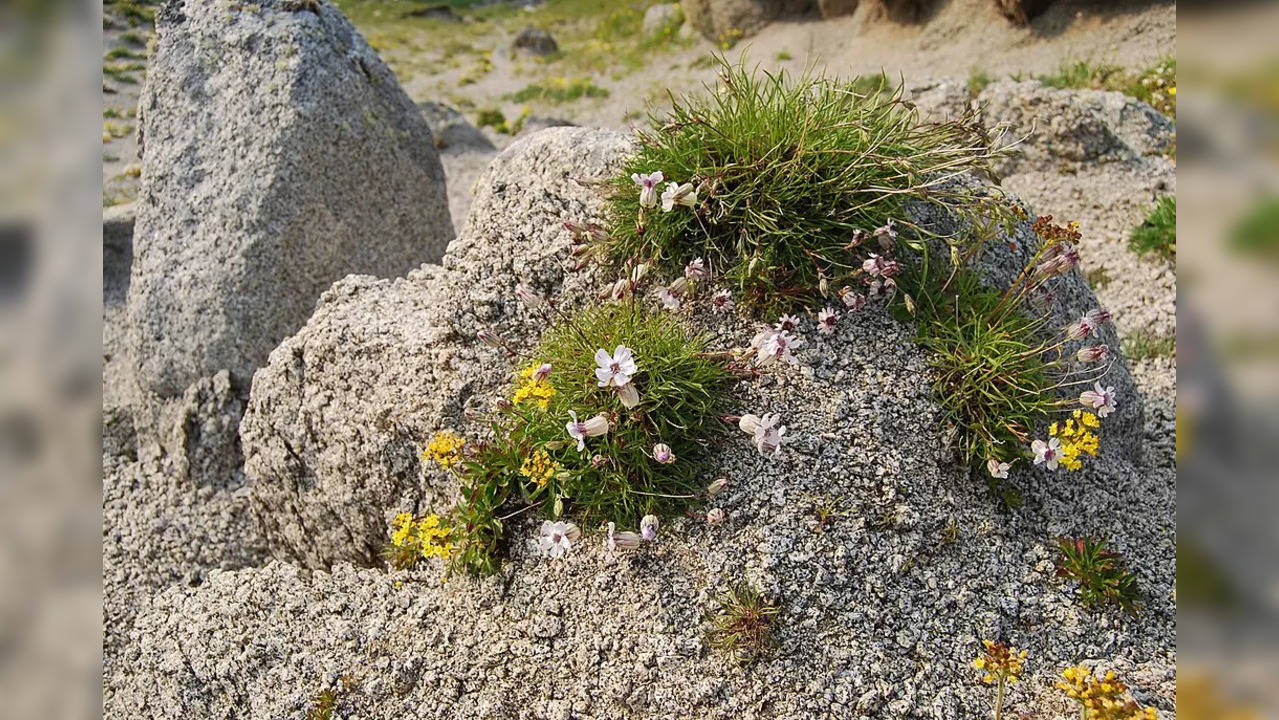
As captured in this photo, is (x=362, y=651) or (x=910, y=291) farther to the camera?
(x=910, y=291)

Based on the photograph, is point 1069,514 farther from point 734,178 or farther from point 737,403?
point 734,178

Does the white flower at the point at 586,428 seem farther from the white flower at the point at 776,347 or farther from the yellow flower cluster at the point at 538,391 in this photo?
the white flower at the point at 776,347

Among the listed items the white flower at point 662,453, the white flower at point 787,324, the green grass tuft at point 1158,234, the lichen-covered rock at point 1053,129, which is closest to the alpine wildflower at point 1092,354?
the white flower at point 787,324

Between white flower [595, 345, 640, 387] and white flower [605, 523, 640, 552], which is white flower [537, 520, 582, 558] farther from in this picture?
white flower [595, 345, 640, 387]

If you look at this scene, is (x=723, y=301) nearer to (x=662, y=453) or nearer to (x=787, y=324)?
(x=787, y=324)
